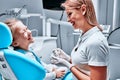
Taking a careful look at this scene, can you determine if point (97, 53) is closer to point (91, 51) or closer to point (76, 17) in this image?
point (91, 51)

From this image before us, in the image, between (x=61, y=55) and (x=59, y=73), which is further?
(x=61, y=55)

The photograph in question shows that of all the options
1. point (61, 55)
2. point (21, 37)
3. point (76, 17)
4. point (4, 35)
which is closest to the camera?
point (4, 35)

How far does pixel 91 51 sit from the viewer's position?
1.42 metres

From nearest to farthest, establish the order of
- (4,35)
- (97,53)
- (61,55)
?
(4,35) < (97,53) < (61,55)

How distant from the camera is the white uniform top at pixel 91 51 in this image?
142 centimetres

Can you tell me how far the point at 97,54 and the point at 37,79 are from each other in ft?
1.23

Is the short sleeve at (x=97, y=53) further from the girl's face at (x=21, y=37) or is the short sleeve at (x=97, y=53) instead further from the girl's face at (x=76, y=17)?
the girl's face at (x=21, y=37)

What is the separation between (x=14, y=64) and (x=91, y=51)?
0.45 meters

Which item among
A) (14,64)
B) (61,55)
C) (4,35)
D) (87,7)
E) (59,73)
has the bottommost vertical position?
(59,73)

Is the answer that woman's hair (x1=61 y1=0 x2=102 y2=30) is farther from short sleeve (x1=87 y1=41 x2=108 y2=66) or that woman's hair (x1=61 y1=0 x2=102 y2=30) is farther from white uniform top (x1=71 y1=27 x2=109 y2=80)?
short sleeve (x1=87 y1=41 x2=108 y2=66)

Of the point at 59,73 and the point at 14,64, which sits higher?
the point at 14,64

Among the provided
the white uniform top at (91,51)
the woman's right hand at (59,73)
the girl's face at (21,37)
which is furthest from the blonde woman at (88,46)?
the girl's face at (21,37)

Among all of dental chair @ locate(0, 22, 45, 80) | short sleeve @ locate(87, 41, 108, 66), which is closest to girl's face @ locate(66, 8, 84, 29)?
short sleeve @ locate(87, 41, 108, 66)

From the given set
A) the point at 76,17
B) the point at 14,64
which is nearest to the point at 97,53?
the point at 76,17
